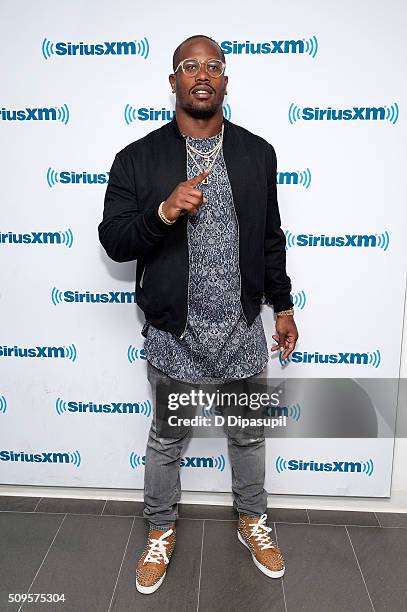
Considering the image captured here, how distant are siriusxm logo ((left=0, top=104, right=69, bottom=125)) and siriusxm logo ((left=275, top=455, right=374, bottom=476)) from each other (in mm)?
1549

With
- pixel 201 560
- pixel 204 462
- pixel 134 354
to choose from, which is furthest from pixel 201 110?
pixel 201 560

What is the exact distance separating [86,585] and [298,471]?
923 millimetres

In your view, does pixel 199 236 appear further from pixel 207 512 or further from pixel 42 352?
pixel 207 512

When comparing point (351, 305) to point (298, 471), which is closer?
point (351, 305)

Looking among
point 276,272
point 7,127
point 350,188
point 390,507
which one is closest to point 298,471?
point 390,507

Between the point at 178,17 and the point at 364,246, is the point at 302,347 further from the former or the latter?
the point at 178,17

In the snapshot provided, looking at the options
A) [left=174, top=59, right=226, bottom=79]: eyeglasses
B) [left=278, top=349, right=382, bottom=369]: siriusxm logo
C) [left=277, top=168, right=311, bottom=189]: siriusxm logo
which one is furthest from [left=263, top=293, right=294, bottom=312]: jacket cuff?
[left=174, top=59, right=226, bottom=79]: eyeglasses

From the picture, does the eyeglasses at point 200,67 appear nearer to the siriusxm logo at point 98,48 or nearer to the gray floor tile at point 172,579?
the siriusxm logo at point 98,48

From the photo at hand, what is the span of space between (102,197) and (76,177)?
0.12 meters

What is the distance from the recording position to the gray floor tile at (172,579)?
1.89m

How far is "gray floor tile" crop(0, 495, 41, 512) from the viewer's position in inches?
94.3

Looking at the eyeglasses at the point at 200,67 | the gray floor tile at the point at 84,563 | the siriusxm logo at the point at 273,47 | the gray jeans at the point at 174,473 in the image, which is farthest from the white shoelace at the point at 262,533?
the siriusxm logo at the point at 273,47

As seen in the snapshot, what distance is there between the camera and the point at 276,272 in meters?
2.02

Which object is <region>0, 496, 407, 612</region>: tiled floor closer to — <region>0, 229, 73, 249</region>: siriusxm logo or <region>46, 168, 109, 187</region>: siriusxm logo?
<region>0, 229, 73, 249</region>: siriusxm logo
